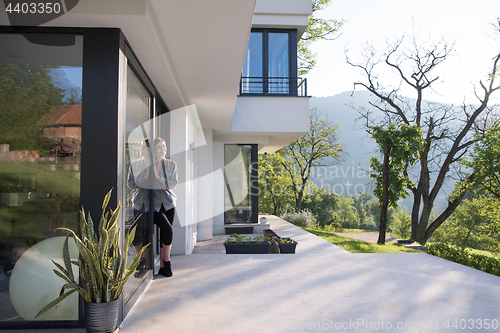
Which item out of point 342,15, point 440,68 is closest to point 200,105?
point 342,15

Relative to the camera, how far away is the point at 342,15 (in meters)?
17.1

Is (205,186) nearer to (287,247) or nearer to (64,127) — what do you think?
(287,247)

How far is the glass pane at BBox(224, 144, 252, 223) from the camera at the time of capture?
32.6ft

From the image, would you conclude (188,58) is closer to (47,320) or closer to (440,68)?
(47,320)

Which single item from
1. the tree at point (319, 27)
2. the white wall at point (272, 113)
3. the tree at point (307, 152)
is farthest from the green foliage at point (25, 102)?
the tree at point (307, 152)

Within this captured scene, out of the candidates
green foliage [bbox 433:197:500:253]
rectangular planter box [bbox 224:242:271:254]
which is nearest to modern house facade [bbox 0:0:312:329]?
rectangular planter box [bbox 224:242:271:254]

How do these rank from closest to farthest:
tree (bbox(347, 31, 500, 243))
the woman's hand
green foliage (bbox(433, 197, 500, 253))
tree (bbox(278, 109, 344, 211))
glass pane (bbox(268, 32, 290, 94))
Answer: the woman's hand, glass pane (bbox(268, 32, 290, 94)), tree (bbox(347, 31, 500, 243)), tree (bbox(278, 109, 344, 211)), green foliage (bbox(433, 197, 500, 253))

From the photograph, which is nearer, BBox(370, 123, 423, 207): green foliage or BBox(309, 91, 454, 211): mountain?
BBox(370, 123, 423, 207): green foliage

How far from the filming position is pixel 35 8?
7.72ft

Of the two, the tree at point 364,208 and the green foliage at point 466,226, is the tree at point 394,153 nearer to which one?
the green foliage at point 466,226

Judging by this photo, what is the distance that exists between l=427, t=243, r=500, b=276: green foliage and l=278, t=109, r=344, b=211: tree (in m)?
15.2

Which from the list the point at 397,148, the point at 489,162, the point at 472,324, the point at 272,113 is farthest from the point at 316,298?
the point at 489,162

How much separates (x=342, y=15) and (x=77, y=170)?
17.5m

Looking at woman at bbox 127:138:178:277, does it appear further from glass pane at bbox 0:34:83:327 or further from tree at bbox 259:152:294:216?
tree at bbox 259:152:294:216
